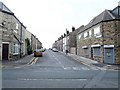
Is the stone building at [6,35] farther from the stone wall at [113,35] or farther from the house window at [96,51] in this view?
the stone wall at [113,35]

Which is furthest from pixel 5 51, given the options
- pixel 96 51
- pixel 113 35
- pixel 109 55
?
pixel 113 35

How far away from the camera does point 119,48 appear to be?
26.6 m

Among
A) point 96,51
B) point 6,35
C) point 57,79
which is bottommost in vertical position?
point 57,79

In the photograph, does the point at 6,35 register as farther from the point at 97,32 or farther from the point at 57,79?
the point at 57,79

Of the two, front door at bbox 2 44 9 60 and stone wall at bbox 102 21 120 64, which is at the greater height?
stone wall at bbox 102 21 120 64

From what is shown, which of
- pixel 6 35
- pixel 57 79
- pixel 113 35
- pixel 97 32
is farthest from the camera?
pixel 97 32

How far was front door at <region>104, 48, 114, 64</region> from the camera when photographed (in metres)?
26.9

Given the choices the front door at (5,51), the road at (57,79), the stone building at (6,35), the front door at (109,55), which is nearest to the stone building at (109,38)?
the front door at (109,55)

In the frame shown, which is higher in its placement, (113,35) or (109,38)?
(113,35)

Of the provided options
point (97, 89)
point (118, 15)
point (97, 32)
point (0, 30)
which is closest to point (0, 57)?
point (0, 30)

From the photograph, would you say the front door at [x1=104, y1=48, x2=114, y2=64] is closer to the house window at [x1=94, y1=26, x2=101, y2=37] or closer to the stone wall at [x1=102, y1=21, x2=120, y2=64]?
the stone wall at [x1=102, y1=21, x2=120, y2=64]

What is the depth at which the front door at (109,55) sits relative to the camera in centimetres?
2695

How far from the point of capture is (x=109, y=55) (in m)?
27.2

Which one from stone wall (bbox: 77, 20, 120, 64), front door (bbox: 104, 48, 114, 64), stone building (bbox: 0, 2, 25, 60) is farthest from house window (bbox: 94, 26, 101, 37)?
stone building (bbox: 0, 2, 25, 60)
